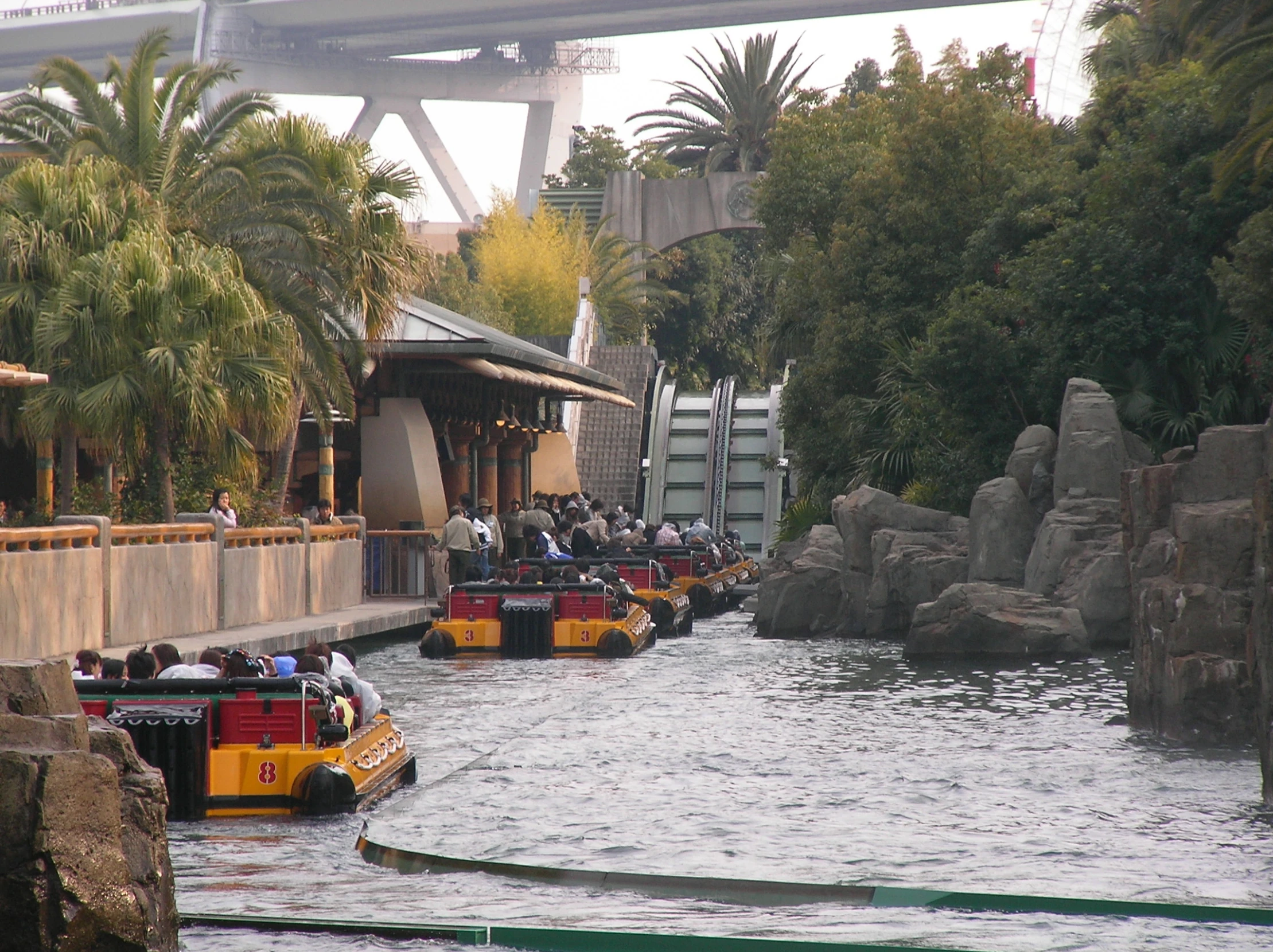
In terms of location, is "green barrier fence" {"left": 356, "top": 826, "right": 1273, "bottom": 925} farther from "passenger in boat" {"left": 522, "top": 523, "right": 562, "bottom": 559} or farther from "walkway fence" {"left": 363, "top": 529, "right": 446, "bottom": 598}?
"walkway fence" {"left": 363, "top": 529, "right": 446, "bottom": 598}

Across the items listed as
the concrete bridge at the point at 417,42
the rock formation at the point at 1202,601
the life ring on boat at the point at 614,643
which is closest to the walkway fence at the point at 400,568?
the life ring on boat at the point at 614,643


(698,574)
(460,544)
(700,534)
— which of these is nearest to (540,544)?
(460,544)

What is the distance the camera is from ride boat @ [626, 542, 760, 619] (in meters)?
29.4

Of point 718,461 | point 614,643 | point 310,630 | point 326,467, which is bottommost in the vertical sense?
point 614,643

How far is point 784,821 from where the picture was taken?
35.4 ft

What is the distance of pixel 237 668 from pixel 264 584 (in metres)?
10.1

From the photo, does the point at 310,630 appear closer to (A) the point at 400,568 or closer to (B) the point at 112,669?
(A) the point at 400,568

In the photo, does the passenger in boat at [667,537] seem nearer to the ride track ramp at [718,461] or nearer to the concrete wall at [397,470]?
the concrete wall at [397,470]

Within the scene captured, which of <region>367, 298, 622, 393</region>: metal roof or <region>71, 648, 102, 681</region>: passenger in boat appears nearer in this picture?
<region>71, 648, 102, 681</region>: passenger in boat

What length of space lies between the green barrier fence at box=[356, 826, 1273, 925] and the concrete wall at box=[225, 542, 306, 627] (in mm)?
11698

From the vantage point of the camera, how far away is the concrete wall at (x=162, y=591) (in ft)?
58.3

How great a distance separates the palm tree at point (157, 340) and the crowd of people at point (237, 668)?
8.65m

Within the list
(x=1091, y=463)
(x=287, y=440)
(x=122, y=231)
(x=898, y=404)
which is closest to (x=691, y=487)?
(x=898, y=404)

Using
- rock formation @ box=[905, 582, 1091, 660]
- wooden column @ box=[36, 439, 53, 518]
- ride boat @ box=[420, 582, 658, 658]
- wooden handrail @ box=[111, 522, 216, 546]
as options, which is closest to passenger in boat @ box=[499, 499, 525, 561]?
ride boat @ box=[420, 582, 658, 658]
